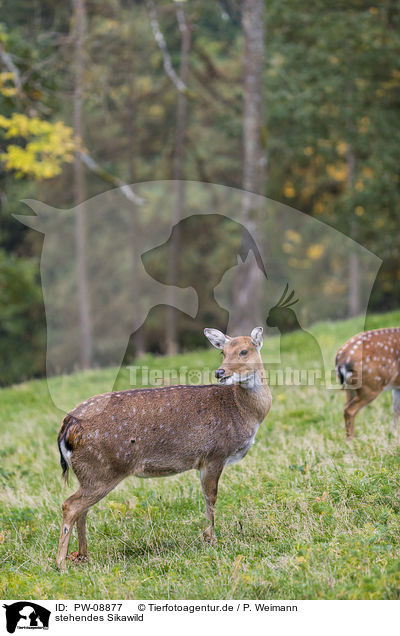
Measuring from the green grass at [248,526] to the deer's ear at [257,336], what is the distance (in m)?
1.44

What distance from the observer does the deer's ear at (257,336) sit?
5.48 metres

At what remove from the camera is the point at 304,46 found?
69.6 ft

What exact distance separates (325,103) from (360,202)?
385 centimetres

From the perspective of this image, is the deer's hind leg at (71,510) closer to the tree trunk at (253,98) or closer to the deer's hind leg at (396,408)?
the deer's hind leg at (396,408)

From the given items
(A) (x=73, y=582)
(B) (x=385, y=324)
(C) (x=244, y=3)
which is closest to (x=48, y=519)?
(A) (x=73, y=582)

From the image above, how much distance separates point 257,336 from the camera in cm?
552

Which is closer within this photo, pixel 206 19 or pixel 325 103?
pixel 325 103

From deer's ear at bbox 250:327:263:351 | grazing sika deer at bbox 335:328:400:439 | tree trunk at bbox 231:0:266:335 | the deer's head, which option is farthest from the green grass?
tree trunk at bbox 231:0:266:335

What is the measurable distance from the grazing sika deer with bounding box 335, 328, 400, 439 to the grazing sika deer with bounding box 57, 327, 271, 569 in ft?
6.61

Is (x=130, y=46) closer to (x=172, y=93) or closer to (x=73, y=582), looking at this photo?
(x=172, y=93)
